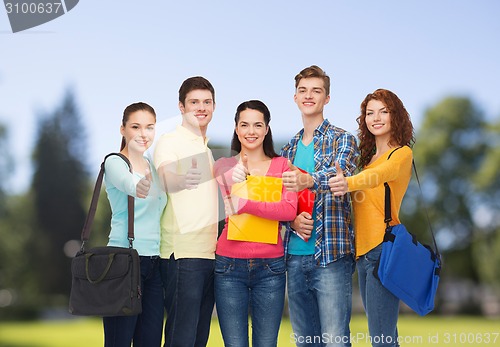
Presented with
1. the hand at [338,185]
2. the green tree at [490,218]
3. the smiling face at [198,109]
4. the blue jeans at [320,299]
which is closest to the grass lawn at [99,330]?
the green tree at [490,218]

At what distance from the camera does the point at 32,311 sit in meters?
27.0

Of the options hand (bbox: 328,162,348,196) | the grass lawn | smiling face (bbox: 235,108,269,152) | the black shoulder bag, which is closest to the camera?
the black shoulder bag

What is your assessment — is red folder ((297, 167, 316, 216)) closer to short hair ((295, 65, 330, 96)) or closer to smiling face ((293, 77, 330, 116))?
smiling face ((293, 77, 330, 116))

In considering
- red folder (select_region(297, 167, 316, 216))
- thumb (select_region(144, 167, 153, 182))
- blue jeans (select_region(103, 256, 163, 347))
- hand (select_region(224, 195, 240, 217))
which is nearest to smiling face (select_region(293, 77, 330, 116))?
red folder (select_region(297, 167, 316, 216))

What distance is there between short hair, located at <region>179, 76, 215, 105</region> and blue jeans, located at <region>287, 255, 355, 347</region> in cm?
121

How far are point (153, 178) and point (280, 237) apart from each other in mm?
886

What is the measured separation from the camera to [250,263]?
3.74 metres

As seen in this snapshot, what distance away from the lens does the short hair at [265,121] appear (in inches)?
155

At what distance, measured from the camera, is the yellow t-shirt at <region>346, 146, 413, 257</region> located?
383 centimetres

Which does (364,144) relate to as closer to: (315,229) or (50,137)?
(315,229)

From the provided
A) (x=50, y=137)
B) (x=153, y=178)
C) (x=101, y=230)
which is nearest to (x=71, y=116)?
(x=50, y=137)

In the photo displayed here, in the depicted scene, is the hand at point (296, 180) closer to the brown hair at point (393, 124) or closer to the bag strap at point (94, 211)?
the brown hair at point (393, 124)

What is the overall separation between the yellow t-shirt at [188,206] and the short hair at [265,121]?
0.20 m

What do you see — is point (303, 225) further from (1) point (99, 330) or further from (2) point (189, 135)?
(1) point (99, 330)
